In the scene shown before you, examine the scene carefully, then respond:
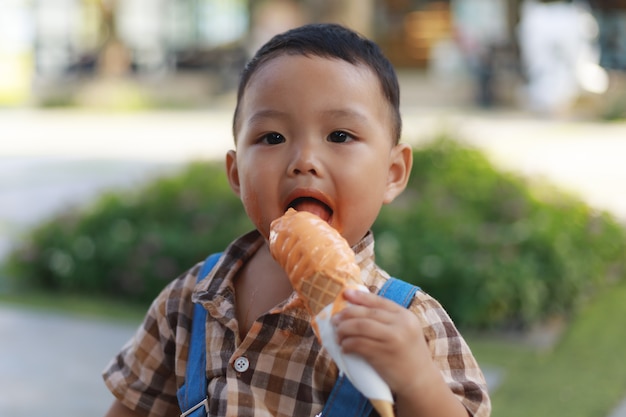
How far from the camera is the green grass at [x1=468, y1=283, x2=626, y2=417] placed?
4008mm

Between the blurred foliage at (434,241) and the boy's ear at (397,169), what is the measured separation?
2835 mm

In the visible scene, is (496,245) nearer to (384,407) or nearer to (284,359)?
(284,359)

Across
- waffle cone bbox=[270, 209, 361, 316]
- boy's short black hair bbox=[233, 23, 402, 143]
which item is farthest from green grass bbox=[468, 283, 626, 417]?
waffle cone bbox=[270, 209, 361, 316]

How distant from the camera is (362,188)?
2.01 metres

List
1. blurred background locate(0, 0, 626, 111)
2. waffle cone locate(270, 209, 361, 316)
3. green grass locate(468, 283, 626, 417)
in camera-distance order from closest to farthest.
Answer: waffle cone locate(270, 209, 361, 316), green grass locate(468, 283, 626, 417), blurred background locate(0, 0, 626, 111)

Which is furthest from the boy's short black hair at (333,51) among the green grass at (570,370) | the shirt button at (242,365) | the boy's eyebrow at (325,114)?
the green grass at (570,370)

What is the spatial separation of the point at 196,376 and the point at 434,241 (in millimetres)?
3499

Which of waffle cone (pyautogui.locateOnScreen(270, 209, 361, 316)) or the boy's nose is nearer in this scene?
waffle cone (pyautogui.locateOnScreen(270, 209, 361, 316))

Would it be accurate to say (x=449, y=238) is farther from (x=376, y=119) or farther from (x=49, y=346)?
(x=376, y=119)

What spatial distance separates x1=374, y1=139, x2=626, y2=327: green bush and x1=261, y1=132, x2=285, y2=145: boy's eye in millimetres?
3156

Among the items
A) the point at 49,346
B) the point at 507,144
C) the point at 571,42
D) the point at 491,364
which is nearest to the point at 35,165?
the point at 507,144

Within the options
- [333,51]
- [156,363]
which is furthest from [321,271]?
[156,363]

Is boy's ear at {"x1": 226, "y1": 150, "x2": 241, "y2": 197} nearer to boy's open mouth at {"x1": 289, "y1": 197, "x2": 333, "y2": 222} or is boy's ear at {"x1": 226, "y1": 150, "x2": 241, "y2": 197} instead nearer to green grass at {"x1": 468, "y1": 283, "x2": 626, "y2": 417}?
boy's open mouth at {"x1": 289, "y1": 197, "x2": 333, "y2": 222}

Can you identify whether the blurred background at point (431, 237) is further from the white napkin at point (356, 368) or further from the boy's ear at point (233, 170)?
the white napkin at point (356, 368)
